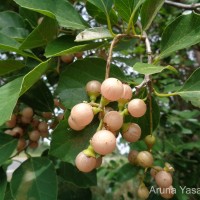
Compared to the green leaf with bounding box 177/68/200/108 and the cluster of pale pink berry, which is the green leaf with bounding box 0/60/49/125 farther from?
the green leaf with bounding box 177/68/200/108

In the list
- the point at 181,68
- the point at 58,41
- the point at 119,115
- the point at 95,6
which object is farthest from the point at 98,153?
the point at 181,68

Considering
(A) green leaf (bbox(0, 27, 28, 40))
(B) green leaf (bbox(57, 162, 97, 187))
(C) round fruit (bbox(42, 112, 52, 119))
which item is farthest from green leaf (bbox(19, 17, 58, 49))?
(B) green leaf (bbox(57, 162, 97, 187))

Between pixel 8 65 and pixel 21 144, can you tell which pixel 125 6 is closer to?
pixel 8 65

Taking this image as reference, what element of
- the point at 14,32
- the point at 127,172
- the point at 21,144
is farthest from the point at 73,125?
the point at 127,172

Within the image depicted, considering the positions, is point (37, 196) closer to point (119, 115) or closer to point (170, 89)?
point (119, 115)

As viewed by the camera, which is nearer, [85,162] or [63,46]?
[85,162]

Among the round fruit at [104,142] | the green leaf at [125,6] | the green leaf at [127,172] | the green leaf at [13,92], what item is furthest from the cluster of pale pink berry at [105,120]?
the green leaf at [127,172]
